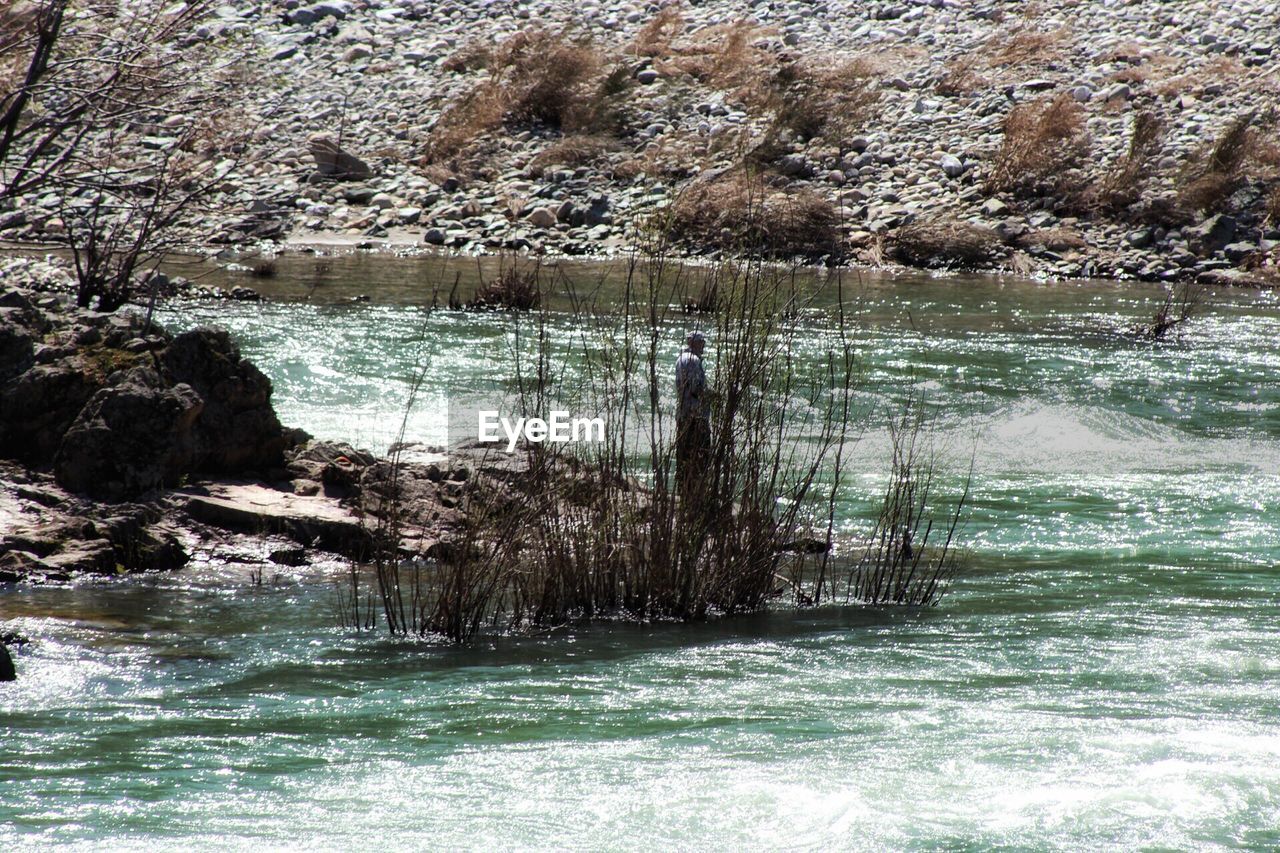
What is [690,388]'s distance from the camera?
7668 mm

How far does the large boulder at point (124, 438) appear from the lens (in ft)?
26.6

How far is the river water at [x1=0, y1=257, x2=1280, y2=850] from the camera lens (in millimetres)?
4617

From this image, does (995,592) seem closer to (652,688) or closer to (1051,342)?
(652,688)

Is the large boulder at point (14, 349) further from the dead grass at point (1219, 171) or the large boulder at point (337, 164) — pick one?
the dead grass at point (1219, 171)

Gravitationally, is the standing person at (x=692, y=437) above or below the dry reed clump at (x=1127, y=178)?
below

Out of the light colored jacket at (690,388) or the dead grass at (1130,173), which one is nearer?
the light colored jacket at (690,388)

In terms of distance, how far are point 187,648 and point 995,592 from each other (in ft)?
13.9

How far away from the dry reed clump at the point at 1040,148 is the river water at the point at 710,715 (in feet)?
52.2

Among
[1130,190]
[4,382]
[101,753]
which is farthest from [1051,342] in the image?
[101,753]

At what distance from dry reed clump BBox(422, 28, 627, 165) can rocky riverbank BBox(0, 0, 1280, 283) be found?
68 mm

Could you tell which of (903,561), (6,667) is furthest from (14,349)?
(903,561)

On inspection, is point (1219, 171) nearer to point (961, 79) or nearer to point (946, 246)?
point (946, 246)

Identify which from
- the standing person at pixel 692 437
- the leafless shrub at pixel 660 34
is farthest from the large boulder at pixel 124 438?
the leafless shrub at pixel 660 34

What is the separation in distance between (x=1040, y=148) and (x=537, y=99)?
34.0 ft
